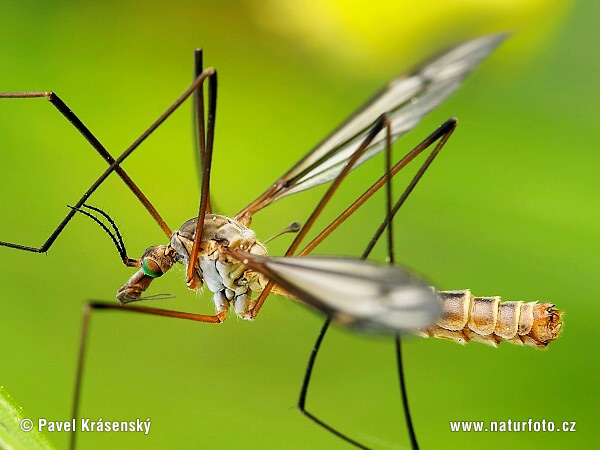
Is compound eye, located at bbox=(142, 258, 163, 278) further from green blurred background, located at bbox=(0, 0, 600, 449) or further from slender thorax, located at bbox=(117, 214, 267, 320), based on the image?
green blurred background, located at bbox=(0, 0, 600, 449)

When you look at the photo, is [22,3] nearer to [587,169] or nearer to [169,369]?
[169,369]

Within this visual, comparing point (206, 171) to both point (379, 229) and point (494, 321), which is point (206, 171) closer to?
point (379, 229)

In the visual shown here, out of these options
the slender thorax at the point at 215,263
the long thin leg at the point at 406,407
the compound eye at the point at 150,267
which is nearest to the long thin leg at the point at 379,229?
the long thin leg at the point at 406,407

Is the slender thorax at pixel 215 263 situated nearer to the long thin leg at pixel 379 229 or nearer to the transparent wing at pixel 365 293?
the long thin leg at pixel 379 229

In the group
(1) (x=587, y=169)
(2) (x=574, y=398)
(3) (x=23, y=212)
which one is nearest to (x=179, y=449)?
(3) (x=23, y=212)

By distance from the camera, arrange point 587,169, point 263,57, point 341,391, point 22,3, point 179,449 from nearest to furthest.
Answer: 1. point 179,449
2. point 341,391
3. point 587,169
4. point 22,3
5. point 263,57

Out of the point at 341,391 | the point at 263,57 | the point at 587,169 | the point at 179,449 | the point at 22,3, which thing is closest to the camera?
the point at 179,449
